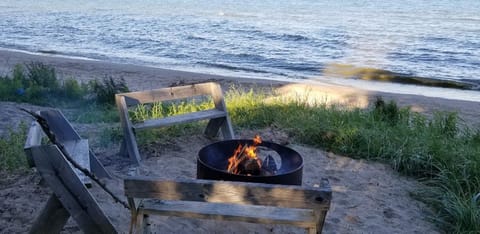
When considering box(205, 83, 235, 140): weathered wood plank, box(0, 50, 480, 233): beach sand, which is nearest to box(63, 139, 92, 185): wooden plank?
box(0, 50, 480, 233): beach sand

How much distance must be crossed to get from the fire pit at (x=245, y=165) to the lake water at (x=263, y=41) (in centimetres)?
1242

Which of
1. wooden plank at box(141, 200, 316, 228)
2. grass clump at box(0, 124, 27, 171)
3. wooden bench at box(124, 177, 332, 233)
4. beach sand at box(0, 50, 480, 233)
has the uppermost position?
wooden bench at box(124, 177, 332, 233)

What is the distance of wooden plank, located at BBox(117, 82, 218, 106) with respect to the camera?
584 cm

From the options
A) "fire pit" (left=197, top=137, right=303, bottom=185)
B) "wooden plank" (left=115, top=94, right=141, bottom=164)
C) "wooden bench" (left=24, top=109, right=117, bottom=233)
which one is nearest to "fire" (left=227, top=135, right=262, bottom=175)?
"fire pit" (left=197, top=137, right=303, bottom=185)

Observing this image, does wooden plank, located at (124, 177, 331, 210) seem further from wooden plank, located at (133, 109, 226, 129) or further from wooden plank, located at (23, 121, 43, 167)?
wooden plank, located at (133, 109, 226, 129)

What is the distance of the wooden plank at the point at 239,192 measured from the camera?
8.84 ft

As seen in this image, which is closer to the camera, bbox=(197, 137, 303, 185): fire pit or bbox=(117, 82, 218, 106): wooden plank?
bbox=(197, 137, 303, 185): fire pit

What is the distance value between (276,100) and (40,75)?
486cm

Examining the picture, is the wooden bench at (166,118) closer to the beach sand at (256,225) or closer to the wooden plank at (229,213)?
the beach sand at (256,225)

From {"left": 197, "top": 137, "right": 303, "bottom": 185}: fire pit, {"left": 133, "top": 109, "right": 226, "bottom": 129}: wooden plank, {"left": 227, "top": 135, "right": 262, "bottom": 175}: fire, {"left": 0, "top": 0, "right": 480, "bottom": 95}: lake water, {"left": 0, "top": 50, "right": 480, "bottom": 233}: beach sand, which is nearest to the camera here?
{"left": 197, "top": 137, "right": 303, "bottom": 185}: fire pit

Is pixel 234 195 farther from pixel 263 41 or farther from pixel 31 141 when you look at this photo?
Answer: pixel 263 41

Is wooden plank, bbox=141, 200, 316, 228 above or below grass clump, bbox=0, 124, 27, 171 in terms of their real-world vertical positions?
above

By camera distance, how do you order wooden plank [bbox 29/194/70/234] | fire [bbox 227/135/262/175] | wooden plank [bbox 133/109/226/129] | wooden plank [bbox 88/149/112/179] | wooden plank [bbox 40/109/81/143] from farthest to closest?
1. wooden plank [bbox 133/109/226/129]
2. wooden plank [bbox 88/149/112/179]
3. wooden plank [bbox 40/109/81/143]
4. fire [bbox 227/135/262/175]
5. wooden plank [bbox 29/194/70/234]

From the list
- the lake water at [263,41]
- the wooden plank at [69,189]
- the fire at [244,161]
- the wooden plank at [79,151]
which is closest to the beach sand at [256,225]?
the wooden plank at [69,189]
